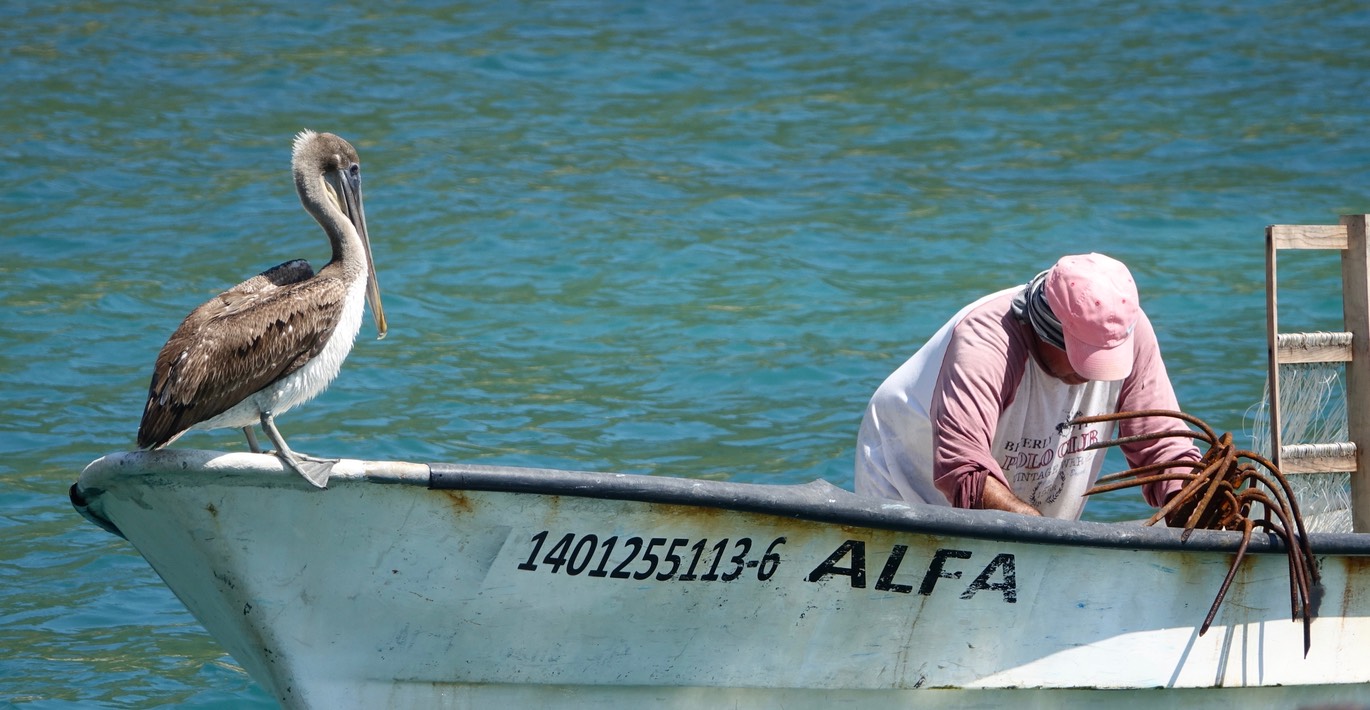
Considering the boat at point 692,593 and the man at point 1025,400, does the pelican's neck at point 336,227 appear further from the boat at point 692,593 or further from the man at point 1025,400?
the man at point 1025,400

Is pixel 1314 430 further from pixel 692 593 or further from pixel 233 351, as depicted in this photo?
pixel 233 351

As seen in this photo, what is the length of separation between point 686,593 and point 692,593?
2 cm

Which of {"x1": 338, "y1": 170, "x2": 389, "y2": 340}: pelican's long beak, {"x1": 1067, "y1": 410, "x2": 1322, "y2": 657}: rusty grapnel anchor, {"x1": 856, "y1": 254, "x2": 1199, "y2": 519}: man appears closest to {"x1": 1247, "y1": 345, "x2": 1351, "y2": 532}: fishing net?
{"x1": 856, "y1": 254, "x2": 1199, "y2": 519}: man

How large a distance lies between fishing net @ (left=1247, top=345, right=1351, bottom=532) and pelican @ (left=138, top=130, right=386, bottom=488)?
2.64 m

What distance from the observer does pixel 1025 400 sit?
427cm

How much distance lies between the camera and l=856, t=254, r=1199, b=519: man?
402 cm

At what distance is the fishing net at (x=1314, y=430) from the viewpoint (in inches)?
186

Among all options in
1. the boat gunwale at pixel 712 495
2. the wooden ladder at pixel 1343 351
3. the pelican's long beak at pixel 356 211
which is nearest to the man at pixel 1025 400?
the boat gunwale at pixel 712 495

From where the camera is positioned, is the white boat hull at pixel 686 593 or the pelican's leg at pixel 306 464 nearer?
the pelican's leg at pixel 306 464

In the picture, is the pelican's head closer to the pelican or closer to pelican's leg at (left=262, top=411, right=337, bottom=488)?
the pelican

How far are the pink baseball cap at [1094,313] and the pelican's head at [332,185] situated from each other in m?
1.77

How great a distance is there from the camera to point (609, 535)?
3922mm

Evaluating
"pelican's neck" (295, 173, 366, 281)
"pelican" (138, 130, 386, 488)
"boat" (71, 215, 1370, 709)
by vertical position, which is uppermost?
"pelican's neck" (295, 173, 366, 281)

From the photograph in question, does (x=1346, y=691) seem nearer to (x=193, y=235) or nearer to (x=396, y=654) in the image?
(x=396, y=654)
